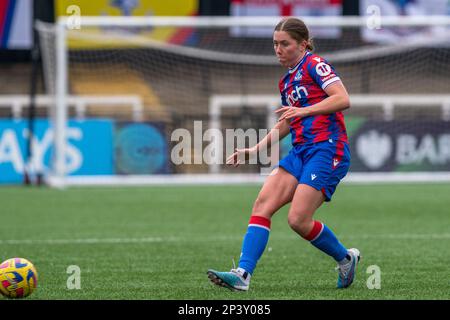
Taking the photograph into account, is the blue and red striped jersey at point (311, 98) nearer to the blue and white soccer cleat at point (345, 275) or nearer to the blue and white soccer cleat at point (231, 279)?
the blue and white soccer cleat at point (345, 275)

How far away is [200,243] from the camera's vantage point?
939cm

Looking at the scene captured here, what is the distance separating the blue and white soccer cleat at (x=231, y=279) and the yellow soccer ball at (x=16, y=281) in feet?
3.42

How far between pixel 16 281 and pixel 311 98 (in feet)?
6.81

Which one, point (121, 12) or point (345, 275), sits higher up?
point (121, 12)

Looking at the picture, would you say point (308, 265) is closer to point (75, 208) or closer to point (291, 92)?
point (291, 92)

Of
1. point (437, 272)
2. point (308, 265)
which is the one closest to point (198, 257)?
point (308, 265)

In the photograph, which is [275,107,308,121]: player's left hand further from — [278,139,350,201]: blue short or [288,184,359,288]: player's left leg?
[288,184,359,288]: player's left leg

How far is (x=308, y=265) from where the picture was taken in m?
7.61

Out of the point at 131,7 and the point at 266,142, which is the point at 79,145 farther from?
the point at 266,142

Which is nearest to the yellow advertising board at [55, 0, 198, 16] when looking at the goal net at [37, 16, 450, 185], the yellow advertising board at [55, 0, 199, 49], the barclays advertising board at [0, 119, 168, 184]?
the yellow advertising board at [55, 0, 199, 49]

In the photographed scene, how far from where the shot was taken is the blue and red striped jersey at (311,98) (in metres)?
6.08

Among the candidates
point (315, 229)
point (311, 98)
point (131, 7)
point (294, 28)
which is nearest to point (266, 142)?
point (311, 98)
